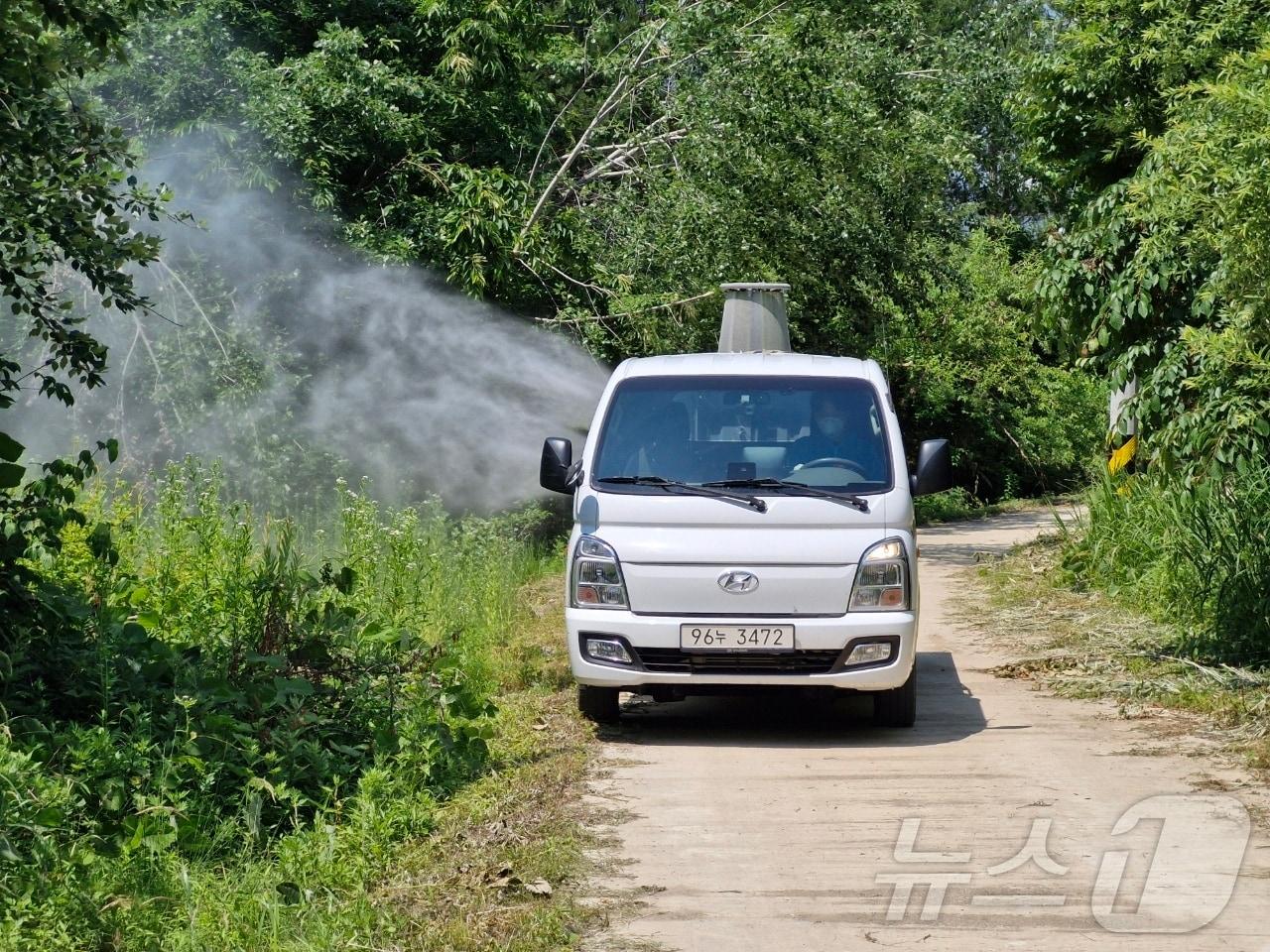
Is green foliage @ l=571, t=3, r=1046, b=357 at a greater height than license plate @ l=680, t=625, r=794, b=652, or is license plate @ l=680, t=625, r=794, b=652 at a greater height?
green foliage @ l=571, t=3, r=1046, b=357

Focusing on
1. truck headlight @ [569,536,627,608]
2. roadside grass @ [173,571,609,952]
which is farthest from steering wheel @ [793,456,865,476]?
roadside grass @ [173,571,609,952]

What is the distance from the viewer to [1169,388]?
11055mm

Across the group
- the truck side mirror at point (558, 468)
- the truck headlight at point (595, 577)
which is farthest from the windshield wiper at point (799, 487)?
the truck side mirror at point (558, 468)

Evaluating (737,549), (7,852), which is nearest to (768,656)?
(737,549)

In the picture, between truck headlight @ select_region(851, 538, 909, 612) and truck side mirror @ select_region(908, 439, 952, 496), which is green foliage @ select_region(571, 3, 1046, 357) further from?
truck headlight @ select_region(851, 538, 909, 612)

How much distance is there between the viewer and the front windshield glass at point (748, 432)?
29.7 ft

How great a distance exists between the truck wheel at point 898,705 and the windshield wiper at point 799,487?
961mm

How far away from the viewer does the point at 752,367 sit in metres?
9.61

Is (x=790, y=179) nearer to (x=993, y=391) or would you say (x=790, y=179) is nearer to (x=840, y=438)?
(x=840, y=438)

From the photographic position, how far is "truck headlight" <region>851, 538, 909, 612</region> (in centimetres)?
849

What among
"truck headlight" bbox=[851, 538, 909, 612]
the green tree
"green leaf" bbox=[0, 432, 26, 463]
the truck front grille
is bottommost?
the truck front grille

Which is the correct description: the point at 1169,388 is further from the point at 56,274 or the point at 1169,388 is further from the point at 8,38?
the point at 56,274

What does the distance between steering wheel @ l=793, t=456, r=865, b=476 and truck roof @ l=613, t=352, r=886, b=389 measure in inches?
→ 25.0

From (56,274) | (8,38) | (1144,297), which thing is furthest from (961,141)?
(8,38)
